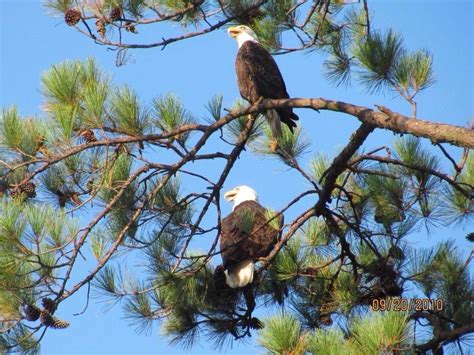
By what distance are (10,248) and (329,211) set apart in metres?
1.40

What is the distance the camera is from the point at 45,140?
407cm

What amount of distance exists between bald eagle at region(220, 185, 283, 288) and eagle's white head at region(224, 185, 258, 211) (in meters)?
0.66

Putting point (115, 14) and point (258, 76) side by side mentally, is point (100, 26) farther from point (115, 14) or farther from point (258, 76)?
point (258, 76)

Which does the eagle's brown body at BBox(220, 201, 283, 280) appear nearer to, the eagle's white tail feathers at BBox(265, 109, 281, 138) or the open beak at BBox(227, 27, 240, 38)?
the eagle's white tail feathers at BBox(265, 109, 281, 138)

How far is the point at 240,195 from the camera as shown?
237 inches

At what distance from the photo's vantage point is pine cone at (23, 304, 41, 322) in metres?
3.86

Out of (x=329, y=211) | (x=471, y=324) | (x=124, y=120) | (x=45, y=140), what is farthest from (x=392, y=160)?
(x=45, y=140)

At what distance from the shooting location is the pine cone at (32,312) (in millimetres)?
3861

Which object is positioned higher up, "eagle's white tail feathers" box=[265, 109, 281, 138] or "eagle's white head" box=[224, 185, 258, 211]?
"eagle's white head" box=[224, 185, 258, 211]

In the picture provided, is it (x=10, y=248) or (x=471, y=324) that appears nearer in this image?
(x=10, y=248)

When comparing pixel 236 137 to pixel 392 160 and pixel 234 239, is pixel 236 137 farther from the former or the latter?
pixel 392 160

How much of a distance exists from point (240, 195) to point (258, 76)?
2.41 feet

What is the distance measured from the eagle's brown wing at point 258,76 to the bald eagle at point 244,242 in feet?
2.63
